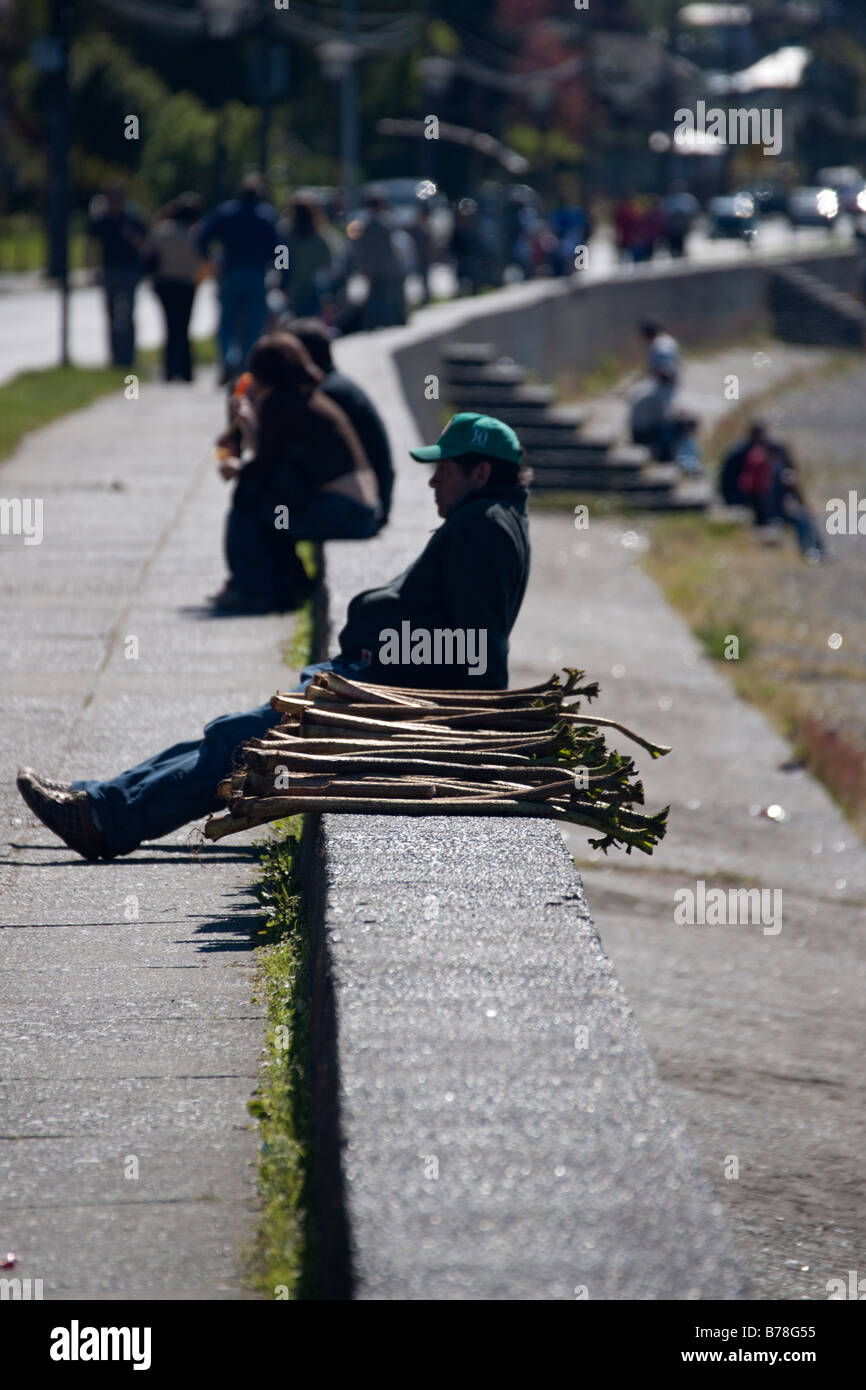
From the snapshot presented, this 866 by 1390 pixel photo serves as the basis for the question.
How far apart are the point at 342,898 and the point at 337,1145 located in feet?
3.51

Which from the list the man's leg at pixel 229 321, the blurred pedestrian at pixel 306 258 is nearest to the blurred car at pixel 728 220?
the blurred pedestrian at pixel 306 258

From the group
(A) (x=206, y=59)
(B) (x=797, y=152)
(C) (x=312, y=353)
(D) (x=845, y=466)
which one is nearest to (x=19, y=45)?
(A) (x=206, y=59)

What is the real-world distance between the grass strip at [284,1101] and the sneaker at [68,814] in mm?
520

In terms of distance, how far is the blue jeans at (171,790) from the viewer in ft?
19.2

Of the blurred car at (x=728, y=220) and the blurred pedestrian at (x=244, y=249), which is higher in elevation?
the blurred car at (x=728, y=220)

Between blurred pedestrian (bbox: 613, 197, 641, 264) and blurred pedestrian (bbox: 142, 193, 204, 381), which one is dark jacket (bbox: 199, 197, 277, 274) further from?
blurred pedestrian (bbox: 613, 197, 641, 264)

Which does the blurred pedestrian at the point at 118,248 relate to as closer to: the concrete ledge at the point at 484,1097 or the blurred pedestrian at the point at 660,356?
the blurred pedestrian at the point at 660,356

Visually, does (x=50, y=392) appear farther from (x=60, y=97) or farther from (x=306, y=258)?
(x=60, y=97)

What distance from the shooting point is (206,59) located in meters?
52.6

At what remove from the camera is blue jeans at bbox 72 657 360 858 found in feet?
19.2

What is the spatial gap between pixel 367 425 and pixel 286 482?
47 cm

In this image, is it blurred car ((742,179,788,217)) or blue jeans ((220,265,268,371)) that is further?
blurred car ((742,179,788,217))

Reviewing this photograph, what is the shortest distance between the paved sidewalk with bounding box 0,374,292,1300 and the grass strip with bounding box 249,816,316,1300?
39 mm

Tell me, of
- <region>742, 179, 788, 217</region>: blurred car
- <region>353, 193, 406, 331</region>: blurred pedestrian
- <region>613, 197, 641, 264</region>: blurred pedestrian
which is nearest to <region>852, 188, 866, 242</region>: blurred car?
<region>742, 179, 788, 217</region>: blurred car
